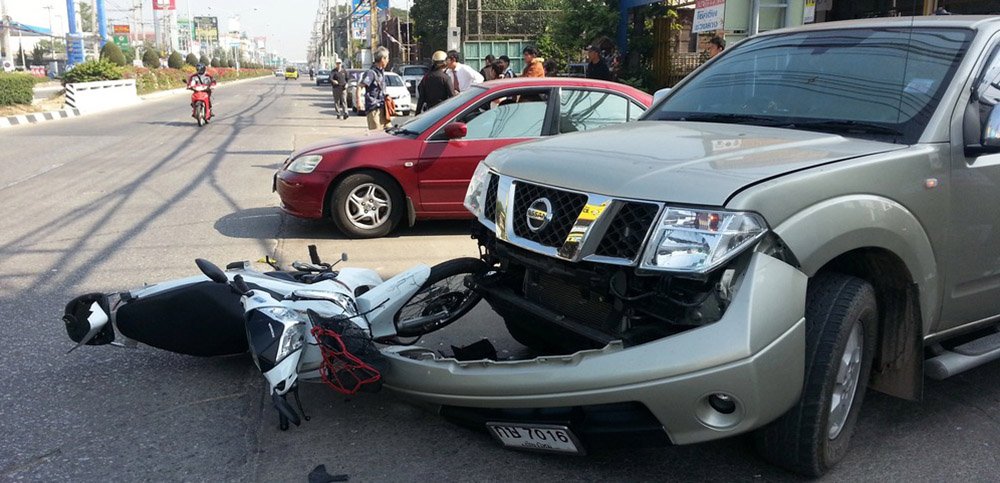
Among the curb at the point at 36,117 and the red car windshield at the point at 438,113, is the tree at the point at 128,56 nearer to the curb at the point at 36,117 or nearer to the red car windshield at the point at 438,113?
the curb at the point at 36,117

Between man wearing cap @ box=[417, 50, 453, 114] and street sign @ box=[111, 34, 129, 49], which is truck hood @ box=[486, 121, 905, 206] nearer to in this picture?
man wearing cap @ box=[417, 50, 453, 114]

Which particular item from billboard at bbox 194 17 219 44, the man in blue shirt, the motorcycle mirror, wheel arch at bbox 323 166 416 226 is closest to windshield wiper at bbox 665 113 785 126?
the motorcycle mirror

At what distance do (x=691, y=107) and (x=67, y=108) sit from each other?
27.8m

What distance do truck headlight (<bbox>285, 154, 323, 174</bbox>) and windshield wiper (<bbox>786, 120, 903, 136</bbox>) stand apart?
4990mm

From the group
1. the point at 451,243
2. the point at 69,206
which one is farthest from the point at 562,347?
the point at 69,206

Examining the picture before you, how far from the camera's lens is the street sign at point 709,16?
37.0 ft

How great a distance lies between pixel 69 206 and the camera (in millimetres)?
9312

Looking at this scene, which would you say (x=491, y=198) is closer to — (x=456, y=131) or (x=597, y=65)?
(x=456, y=131)

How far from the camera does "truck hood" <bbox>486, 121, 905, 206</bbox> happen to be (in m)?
2.81

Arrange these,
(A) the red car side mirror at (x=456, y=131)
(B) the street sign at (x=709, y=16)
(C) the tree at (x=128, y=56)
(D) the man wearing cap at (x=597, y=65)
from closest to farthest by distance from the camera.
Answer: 1. (A) the red car side mirror at (x=456, y=131)
2. (B) the street sign at (x=709, y=16)
3. (D) the man wearing cap at (x=597, y=65)
4. (C) the tree at (x=128, y=56)

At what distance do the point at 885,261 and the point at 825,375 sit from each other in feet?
2.10

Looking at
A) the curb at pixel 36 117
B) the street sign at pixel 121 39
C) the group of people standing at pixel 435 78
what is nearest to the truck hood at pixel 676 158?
the group of people standing at pixel 435 78

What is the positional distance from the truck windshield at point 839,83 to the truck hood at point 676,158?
0.19 metres

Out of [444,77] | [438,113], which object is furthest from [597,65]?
[438,113]
